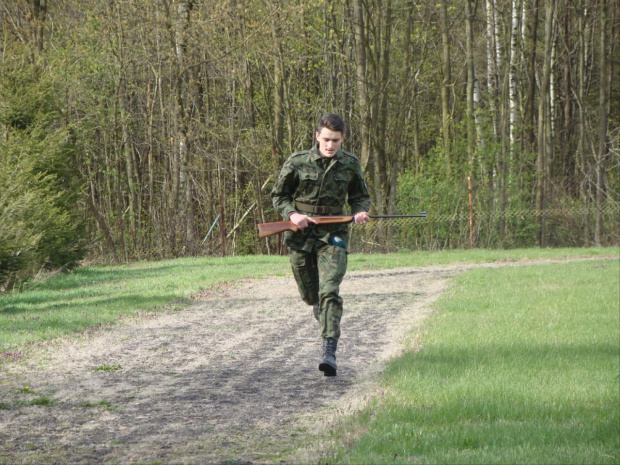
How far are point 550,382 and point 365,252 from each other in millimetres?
20435

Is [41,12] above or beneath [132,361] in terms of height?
above

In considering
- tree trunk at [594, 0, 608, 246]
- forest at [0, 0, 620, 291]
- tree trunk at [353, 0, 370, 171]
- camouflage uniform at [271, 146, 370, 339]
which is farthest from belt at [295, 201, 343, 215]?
tree trunk at [594, 0, 608, 246]

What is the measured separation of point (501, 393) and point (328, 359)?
1507 mm

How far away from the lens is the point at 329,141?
24.2 ft

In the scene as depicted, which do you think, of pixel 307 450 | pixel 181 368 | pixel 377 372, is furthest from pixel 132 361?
pixel 307 450

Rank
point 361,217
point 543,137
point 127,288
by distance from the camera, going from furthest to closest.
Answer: point 543,137
point 127,288
point 361,217

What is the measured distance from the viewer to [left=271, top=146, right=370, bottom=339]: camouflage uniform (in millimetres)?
7508

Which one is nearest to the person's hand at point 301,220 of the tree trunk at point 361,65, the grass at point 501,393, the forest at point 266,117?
the grass at point 501,393

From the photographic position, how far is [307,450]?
496 cm

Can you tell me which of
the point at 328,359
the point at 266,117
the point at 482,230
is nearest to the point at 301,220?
the point at 328,359

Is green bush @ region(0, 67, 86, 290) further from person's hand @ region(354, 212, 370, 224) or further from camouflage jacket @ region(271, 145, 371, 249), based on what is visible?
person's hand @ region(354, 212, 370, 224)

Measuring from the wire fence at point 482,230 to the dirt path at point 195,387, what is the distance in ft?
49.0

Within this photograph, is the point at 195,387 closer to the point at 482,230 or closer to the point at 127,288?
the point at 127,288

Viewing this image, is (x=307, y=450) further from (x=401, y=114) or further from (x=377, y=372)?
(x=401, y=114)
